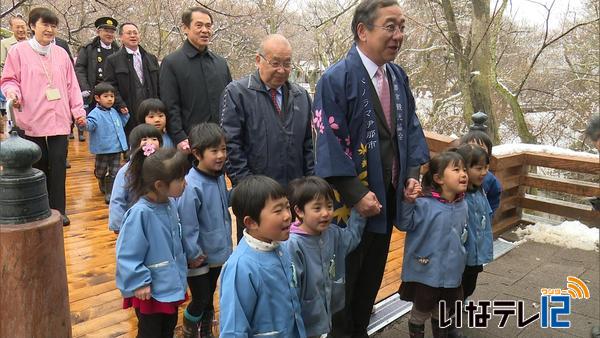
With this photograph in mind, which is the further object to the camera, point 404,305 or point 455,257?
point 404,305

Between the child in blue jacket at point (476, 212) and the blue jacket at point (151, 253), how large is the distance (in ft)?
5.21

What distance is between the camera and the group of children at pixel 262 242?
1.87 m

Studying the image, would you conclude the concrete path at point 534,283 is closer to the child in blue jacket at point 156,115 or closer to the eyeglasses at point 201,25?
the child in blue jacket at point 156,115

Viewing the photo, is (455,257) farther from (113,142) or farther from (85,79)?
(85,79)

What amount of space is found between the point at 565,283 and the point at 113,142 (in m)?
4.50

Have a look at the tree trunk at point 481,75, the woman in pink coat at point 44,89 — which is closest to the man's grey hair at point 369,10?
the woman in pink coat at point 44,89

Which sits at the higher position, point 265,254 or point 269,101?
point 269,101

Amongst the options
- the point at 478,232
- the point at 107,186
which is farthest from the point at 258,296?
the point at 107,186

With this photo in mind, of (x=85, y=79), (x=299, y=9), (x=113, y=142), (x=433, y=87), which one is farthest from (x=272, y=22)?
(x=113, y=142)

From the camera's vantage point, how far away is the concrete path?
3027 mm

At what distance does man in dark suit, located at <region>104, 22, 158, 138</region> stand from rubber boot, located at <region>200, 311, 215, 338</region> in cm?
276

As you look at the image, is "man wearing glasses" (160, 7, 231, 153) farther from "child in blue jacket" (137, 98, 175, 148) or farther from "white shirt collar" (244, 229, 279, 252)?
"white shirt collar" (244, 229, 279, 252)

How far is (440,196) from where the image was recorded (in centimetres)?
262

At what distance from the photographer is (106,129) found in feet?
16.9
